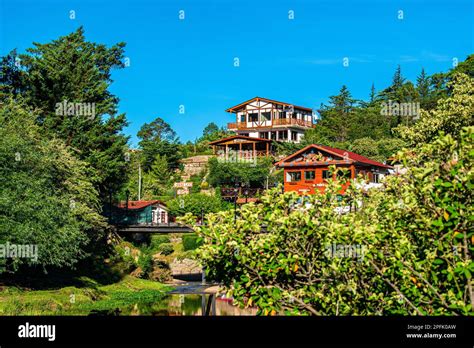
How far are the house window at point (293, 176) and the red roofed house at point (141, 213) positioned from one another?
14529 millimetres

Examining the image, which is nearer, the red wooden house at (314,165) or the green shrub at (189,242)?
the red wooden house at (314,165)

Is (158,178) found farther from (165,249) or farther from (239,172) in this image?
(165,249)

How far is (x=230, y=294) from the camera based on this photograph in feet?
32.6

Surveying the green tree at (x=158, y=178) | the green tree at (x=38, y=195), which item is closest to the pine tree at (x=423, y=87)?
the green tree at (x=158, y=178)

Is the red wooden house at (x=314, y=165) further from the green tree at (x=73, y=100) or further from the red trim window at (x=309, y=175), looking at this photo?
the green tree at (x=73, y=100)

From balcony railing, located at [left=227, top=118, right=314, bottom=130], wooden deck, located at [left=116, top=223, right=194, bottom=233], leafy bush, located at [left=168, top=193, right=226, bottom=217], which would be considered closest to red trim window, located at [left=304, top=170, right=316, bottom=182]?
leafy bush, located at [left=168, top=193, right=226, bottom=217]

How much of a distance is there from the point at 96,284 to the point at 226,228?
114 ft

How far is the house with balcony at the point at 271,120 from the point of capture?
82.7 meters

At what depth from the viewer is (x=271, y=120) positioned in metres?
83.3

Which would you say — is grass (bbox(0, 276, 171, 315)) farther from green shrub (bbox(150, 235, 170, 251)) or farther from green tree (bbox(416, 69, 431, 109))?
green tree (bbox(416, 69, 431, 109))

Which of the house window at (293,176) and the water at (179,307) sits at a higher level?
the house window at (293,176)

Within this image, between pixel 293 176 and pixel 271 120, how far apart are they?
26.1 m
